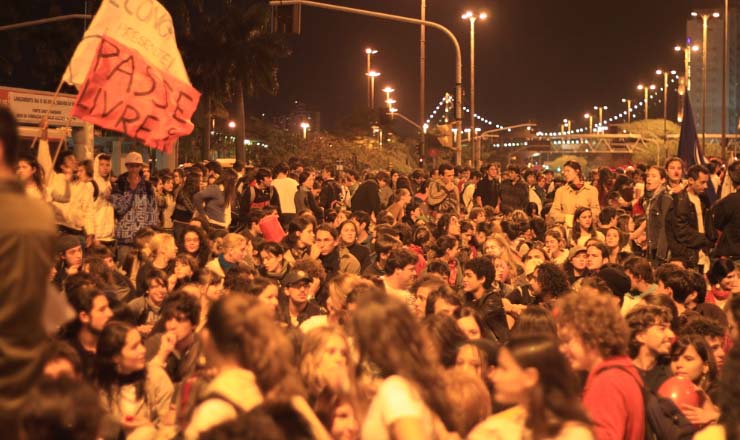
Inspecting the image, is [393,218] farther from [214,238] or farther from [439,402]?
[439,402]

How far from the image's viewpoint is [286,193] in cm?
1955

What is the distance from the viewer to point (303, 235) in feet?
45.0

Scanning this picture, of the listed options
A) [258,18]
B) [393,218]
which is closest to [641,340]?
[393,218]

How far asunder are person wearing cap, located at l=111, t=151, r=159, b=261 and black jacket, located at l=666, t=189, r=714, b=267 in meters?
6.24

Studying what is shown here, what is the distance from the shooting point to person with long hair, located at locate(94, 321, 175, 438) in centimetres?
695

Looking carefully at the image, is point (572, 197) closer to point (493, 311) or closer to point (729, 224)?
point (729, 224)

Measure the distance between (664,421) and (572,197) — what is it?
11.5 metres

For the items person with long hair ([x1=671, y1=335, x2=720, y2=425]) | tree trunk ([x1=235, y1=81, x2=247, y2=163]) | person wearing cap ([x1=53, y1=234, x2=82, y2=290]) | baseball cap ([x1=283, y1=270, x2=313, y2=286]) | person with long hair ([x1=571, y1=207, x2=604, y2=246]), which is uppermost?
tree trunk ([x1=235, y1=81, x2=247, y2=163])

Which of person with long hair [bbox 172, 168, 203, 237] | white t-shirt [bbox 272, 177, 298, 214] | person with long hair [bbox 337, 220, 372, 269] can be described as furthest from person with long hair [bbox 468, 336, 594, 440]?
white t-shirt [bbox 272, 177, 298, 214]

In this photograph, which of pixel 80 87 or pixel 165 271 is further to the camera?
pixel 165 271

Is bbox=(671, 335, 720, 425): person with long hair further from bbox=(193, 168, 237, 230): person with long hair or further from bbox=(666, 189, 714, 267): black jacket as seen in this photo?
bbox=(193, 168, 237, 230): person with long hair

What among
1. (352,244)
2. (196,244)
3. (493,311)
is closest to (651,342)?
(493,311)

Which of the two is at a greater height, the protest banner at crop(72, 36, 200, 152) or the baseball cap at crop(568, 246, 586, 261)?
the protest banner at crop(72, 36, 200, 152)

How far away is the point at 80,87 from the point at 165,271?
217 cm
